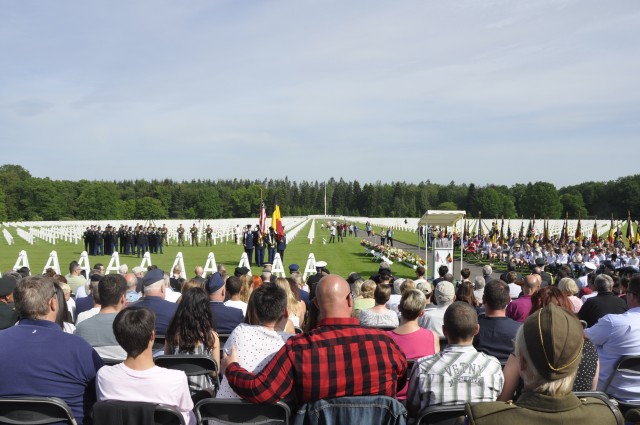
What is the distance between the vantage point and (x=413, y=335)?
5.36 metres

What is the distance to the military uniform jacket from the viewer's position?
2.35 m

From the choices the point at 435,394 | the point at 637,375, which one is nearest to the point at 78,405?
the point at 435,394

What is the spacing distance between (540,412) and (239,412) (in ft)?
7.32

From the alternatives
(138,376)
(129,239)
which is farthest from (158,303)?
(129,239)

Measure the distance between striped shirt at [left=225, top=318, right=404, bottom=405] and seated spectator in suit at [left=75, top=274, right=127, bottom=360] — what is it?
2.48 metres

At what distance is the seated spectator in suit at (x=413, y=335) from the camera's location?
530cm

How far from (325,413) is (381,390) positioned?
0.41 m

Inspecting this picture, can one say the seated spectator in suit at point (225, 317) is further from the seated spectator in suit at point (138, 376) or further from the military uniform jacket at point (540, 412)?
the military uniform jacket at point (540, 412)

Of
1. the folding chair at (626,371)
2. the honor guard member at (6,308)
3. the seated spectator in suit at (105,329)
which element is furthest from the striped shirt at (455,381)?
the honor guard member at (6,308)

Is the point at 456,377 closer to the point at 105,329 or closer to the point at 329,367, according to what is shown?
the point at 329,367

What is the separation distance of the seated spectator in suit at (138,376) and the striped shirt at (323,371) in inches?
20.2

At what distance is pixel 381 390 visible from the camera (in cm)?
371

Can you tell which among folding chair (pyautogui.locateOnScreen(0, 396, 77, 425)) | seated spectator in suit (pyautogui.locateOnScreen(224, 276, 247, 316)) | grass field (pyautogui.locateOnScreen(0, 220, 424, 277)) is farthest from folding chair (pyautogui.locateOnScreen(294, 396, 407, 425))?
grass field (pyautogui.locateOnScreen(0, 220, 424, 277))

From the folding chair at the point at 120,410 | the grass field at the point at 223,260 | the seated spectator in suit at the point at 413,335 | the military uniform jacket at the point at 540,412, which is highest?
the military uniform jacket at the point at 540,412
